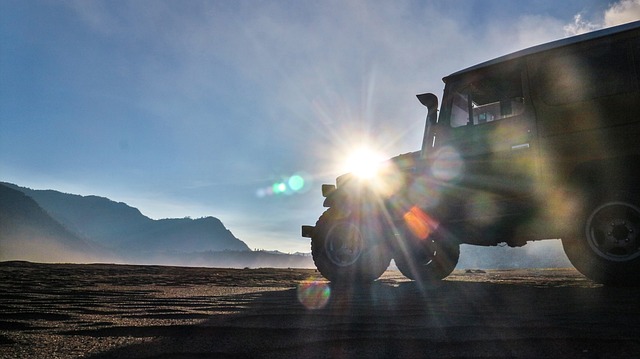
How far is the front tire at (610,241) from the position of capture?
3.63 m

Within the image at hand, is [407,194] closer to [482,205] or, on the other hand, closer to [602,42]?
[482,205]

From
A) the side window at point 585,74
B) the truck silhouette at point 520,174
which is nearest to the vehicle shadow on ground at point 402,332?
the truck silhouette at point 520,174

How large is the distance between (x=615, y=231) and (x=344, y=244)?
308 cm

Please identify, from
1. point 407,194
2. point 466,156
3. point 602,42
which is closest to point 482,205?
point 466,156

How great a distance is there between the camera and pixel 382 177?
5.69 m

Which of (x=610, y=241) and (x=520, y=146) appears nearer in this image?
(x=610, y=241)

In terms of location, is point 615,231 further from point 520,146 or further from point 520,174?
point 520,146

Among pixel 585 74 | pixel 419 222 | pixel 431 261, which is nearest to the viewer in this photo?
pixel 585 74

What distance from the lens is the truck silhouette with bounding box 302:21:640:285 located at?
385 cm

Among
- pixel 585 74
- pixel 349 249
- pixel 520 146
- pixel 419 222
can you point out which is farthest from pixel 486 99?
pixel 349 249

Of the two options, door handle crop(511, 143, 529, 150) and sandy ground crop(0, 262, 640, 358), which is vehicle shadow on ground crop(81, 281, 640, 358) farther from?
door handle crop(511, 143, 529, 150)

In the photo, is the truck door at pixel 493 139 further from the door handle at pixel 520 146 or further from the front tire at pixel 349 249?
the front tire at pixel 349 249

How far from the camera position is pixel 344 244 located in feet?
18.8

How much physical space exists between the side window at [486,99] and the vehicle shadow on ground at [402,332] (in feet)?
8.91
